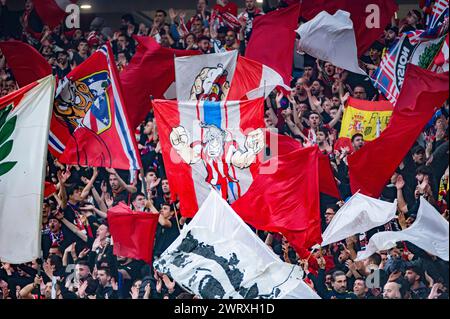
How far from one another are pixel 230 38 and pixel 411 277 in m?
4.37

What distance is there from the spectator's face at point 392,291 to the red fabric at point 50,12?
6.33m

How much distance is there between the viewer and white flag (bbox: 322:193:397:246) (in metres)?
12.0

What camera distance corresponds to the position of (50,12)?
15109 millimetres

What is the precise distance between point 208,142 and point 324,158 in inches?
65.8

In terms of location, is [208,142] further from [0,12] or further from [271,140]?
[0,12]

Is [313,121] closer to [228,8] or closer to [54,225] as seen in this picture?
[228,8]

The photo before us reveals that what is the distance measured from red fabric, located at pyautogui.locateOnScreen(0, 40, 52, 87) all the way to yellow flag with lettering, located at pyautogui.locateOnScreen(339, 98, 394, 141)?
3.96 metres

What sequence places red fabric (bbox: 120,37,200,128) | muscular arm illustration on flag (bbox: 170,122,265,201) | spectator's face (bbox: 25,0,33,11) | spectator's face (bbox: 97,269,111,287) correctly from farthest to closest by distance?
spectator's face (bbox: 25,0,33,11) < red fabric (bbox: 120,37,200,128) < muscular arm illustration on flag (bbox: 170,122,265,201) < spectator's face (bbox: 97,269,111,287)

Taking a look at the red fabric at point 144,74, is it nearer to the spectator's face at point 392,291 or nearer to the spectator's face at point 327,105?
the spectator's face at point 327,105

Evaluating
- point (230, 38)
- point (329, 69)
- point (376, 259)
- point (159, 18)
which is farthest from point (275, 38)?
point (376, 259)

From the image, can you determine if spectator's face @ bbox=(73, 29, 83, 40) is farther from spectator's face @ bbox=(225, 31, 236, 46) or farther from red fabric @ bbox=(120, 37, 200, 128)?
spectator's face @ bbox=(225, 31, 236, 46)

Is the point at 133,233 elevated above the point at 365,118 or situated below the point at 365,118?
below

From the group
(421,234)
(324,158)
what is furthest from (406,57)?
(421,234)

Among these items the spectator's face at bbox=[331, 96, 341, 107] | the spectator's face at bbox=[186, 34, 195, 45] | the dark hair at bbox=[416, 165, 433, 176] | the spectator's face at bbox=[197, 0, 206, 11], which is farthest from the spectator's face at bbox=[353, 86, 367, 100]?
the spectator's face at bbox=[197, 0, 206, 11]
